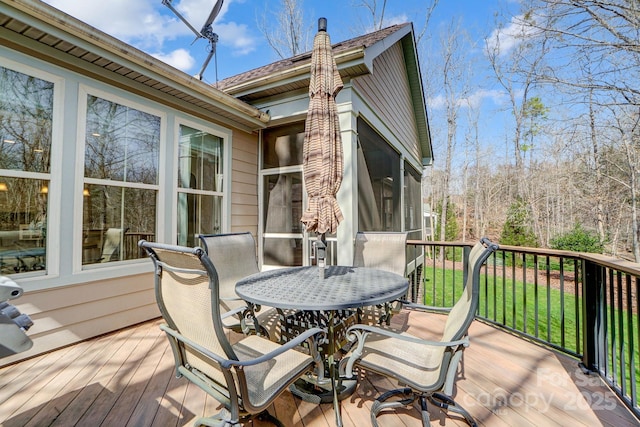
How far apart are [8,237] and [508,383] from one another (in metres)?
4.68

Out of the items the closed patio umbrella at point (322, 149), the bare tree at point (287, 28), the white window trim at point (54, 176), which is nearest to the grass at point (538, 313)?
the closed patio umbrella at point (322, 149)

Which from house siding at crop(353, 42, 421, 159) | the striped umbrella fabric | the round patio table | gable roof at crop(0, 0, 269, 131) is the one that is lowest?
the round patio table

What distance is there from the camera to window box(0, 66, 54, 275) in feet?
8.83

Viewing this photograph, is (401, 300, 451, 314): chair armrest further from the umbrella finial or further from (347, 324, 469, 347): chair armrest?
the umbrella finial

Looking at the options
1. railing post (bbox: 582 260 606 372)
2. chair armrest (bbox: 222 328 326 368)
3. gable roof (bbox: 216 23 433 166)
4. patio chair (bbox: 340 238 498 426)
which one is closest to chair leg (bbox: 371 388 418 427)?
patio chair (bbox: 340 238 498 426)

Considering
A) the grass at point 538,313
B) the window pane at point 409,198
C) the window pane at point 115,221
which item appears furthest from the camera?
the window pane at point 409,198

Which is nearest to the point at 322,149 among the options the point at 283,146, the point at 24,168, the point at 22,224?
the point at 283,146

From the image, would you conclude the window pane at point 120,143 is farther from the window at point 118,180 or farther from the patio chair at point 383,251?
the patio chair at point 383,251

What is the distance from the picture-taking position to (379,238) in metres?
3.36

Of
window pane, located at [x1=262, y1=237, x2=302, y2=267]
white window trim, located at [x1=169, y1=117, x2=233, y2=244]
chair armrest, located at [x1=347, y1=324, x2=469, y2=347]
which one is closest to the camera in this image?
chair armrest, located at [x1=347, y1=324, x2=469, y2=347]

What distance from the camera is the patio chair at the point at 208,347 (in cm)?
130

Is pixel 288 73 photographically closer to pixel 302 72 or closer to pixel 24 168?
pixel 302 72

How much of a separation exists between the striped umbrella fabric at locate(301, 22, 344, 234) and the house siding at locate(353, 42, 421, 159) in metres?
1.51

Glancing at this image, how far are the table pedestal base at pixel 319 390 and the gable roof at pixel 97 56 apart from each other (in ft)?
11.6
